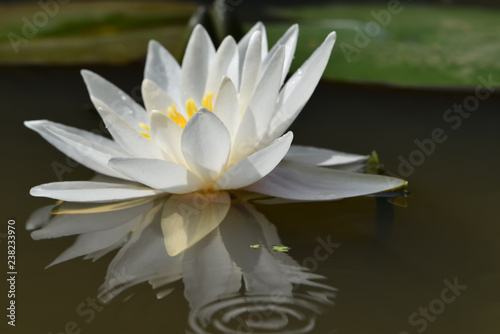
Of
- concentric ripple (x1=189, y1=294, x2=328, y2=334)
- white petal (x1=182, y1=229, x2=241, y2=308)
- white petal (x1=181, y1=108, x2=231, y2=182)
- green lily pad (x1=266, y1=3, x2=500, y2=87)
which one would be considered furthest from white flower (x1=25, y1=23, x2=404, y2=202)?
green lily pad (x1=266, y1=3, x2=500, y2=87)

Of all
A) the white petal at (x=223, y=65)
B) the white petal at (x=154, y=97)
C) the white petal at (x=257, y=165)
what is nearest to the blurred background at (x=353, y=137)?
the white petal at (x=257, y=165)

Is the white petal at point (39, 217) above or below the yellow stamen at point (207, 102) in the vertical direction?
below

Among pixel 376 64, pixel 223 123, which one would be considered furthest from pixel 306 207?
pixel 376 64

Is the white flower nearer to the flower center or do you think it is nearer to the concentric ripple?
the flower center

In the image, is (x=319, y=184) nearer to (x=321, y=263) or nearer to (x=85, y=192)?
(x=321, y=263)

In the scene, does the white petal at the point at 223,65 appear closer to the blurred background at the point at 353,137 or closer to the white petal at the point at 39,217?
the blurred background at the point at 353,137
